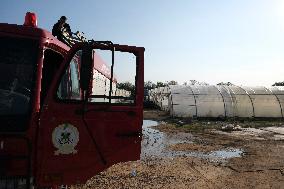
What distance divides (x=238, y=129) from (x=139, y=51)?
1838 cm

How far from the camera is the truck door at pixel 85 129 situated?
14.2 ft

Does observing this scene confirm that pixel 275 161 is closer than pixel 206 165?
No

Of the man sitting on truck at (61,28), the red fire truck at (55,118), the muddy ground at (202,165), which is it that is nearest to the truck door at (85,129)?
the red fire truck at (55,118)

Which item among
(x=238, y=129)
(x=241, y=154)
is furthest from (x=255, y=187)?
(x=238, y=129)

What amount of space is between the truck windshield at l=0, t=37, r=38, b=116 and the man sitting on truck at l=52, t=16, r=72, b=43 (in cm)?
156

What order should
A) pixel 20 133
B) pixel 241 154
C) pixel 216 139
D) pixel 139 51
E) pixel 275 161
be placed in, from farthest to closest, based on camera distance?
pixel 216 139
pixel 241 154
pixel 275 161
pixel 139 51
pixel 20 133

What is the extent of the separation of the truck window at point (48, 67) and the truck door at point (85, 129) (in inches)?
11.3

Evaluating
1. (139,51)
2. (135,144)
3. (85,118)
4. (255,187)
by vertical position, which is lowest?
(255,187)

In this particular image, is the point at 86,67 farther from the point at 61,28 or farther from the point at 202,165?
the point at 202,165

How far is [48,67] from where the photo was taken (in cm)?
496

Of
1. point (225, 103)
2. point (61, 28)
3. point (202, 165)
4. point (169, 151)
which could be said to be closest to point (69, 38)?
point (61, 28)

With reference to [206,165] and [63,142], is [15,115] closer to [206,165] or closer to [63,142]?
[63,142]

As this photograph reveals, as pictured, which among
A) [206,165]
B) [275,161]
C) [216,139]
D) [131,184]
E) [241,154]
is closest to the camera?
[131,184]

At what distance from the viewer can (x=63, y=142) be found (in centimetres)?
436
